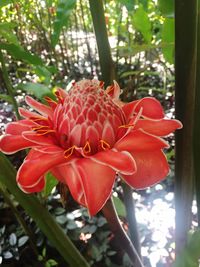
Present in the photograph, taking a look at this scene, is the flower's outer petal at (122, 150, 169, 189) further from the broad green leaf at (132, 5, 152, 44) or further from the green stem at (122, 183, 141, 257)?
the broad green leaf at (132, 5, 152, 44)

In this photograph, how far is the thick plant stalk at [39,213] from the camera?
393 millimetres

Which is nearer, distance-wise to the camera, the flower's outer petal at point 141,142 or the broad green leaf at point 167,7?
the flower's outer petal at point 141,142

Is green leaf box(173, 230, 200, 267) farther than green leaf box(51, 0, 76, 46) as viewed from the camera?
No

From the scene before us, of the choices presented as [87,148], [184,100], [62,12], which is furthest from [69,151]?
[62,12]

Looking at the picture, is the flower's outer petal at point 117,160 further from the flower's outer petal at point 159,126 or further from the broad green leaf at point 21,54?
the broad green leaf at point 21,54

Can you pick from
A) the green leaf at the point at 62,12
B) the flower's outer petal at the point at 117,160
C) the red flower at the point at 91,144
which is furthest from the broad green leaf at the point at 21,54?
the flower's outer petal at the point at 117,160

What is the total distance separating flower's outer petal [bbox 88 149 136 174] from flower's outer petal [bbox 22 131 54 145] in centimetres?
5

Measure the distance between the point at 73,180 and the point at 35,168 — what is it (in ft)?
0.11

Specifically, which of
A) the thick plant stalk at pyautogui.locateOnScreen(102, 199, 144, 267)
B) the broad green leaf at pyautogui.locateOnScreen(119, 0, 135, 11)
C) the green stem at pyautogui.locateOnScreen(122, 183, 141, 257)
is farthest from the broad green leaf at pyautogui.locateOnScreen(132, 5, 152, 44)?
the thick plant stalk at pyautogui.locateOnScreen(102, 199, 144, 267)

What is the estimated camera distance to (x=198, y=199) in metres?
0.46

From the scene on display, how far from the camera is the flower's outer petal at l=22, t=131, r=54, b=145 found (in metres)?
0.35

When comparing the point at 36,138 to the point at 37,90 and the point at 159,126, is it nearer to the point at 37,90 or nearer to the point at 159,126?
the point at 159,126

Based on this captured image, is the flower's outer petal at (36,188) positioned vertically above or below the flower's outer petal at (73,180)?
below

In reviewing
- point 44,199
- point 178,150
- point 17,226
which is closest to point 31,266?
point 17,226
